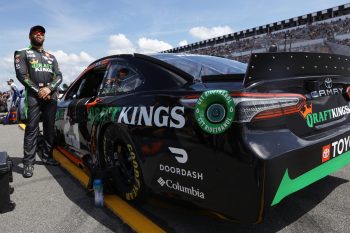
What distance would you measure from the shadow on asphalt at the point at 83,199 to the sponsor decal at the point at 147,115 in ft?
2.50

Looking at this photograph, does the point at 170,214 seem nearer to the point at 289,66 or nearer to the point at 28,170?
the point at 289,66

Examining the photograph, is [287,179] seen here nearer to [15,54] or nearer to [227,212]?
[227,212]

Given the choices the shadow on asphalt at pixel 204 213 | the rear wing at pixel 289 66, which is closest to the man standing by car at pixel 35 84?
the shadow on asphalt at pixel 204 213

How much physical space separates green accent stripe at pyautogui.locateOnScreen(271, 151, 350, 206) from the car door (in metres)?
2.01

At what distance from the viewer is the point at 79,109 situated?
3615 mm

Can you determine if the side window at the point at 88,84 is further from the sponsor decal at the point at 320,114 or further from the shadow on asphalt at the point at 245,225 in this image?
the sponsor decal at the point at 320,114

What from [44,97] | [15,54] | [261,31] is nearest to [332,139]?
[44,97]

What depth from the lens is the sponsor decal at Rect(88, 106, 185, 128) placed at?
214 cm

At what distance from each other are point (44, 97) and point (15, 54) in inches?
24.1

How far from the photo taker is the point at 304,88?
221 centimetres

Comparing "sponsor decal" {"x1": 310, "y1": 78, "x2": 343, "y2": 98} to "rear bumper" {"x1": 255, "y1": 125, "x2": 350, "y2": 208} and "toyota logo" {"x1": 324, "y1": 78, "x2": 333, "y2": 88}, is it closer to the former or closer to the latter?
"toyota logo" {"x1": 324, "y1": 78, "x2": 333, "y2": 88}

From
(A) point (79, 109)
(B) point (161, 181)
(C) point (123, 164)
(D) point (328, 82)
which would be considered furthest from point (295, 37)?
(B) point (161, 181)

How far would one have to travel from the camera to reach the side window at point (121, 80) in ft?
8.96

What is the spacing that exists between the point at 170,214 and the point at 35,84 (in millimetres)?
2498
